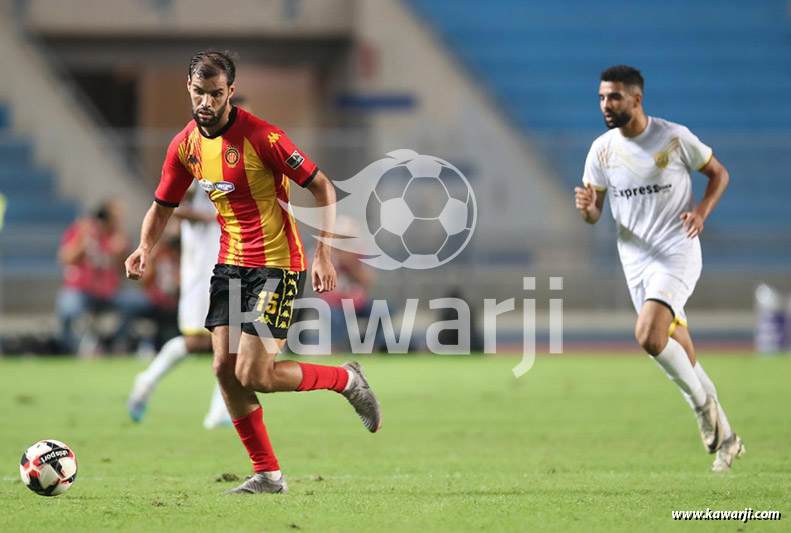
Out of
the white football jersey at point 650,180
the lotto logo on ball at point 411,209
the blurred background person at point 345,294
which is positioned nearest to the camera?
the white football jersey at point 650,180

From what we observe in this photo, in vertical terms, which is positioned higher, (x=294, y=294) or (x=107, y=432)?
(x=294, y=294)

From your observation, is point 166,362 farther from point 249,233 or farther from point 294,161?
point 294,161

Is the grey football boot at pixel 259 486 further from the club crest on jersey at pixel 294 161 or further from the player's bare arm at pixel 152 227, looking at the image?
the club crest on jersey at pixel 294 161

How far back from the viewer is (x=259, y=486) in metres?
6.15

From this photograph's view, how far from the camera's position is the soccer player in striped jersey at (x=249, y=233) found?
237 inches

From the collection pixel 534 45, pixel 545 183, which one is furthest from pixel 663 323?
pixel 534 45

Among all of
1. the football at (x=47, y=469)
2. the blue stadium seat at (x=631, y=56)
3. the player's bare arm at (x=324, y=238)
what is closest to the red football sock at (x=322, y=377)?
the player's bare arm at (x=324, y=238)

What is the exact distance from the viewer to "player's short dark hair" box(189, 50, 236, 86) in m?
5.93

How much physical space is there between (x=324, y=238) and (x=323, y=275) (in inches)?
8.4

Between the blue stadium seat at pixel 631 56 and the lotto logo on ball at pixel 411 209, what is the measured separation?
4.09 m

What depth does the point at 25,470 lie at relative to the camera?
19.6 feet

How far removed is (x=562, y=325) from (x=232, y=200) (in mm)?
14016

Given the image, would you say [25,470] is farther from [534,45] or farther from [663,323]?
[534,45]

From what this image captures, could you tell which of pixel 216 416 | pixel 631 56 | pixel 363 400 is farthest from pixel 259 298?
pixel 631 56
